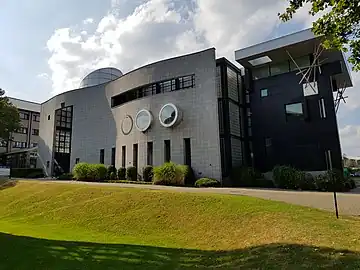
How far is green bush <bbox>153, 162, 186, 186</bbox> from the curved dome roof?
22464 millimetres

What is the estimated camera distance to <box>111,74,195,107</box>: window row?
28.0 meters

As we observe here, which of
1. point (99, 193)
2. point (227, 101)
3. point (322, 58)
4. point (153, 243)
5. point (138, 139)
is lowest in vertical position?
point (153, 243)

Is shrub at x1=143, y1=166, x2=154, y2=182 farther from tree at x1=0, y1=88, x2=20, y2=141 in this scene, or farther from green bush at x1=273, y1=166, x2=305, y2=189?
tree at x1=0, y1=88, x2=20, y2=141

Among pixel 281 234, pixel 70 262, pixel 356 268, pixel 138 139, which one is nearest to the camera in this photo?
pixel 356 268

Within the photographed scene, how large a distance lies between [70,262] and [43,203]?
11.2 meters

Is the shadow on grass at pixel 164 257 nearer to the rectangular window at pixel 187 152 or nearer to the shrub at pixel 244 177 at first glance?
the shrub at pixel 244 177

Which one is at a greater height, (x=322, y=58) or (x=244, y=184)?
(x=322, y=58)

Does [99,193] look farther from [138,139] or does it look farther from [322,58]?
[322,58]

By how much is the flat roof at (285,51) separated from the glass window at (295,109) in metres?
4.19

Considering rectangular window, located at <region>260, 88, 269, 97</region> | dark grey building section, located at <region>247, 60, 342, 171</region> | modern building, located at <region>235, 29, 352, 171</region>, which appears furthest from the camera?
rectangular window, located at <region>260, 88, 269, 97</region>

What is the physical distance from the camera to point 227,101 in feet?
87.7

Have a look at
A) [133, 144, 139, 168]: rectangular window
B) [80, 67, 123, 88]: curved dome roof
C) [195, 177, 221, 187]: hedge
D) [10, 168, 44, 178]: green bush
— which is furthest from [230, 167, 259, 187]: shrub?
[10, 168, 44, 178]: green bush

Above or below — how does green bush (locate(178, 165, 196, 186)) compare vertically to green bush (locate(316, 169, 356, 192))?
above

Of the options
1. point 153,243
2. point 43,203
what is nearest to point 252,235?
point 153,243
